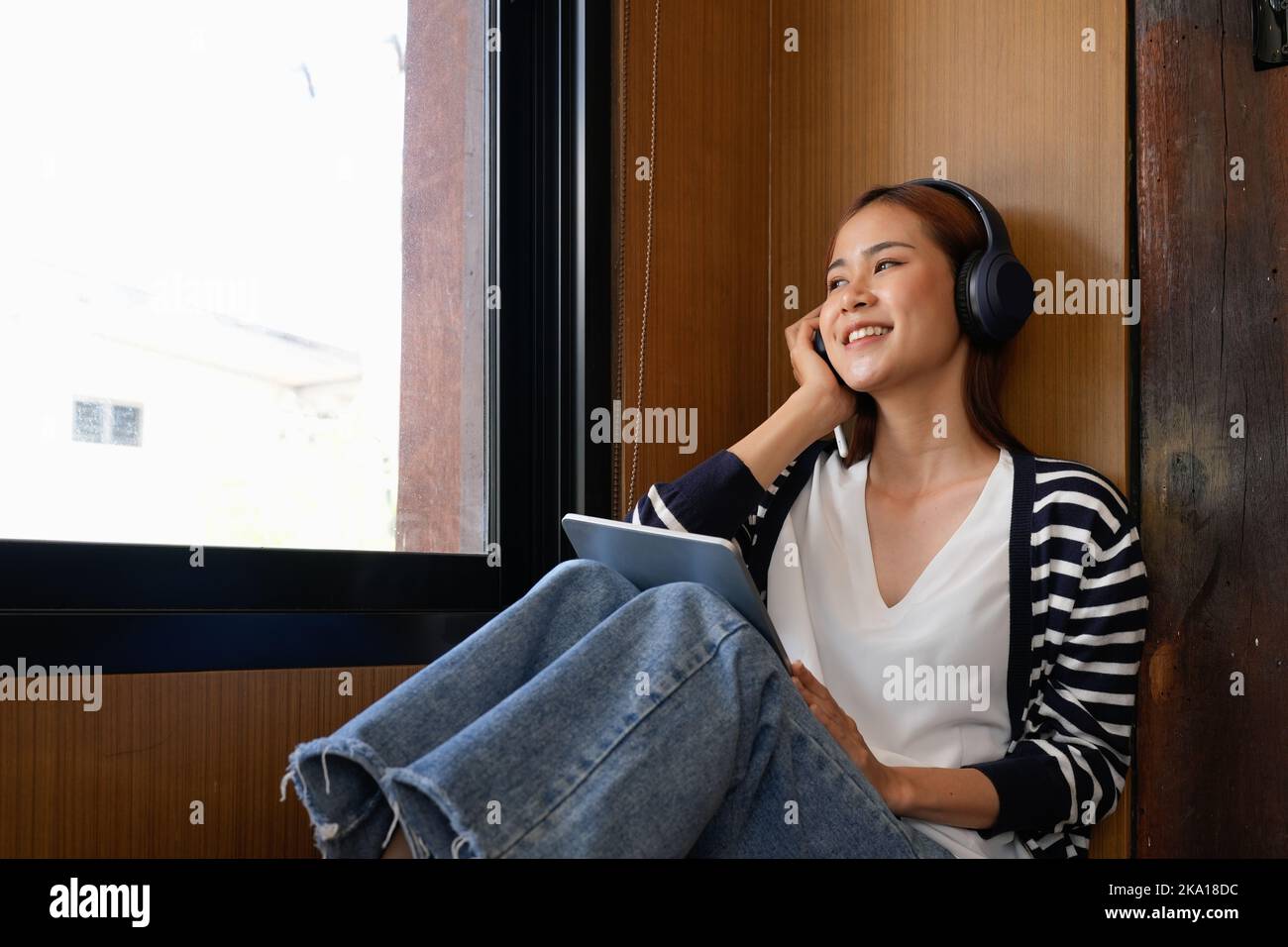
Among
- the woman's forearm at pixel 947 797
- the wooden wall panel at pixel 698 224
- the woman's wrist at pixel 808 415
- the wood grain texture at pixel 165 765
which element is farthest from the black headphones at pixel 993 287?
the wood grain texture at pixel 165 765

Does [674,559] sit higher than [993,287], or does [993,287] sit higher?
[993,287]

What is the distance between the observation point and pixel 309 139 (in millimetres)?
1405

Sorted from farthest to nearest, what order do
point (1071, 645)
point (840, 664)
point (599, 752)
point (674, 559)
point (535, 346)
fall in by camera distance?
1. point (535, 346)
2. point (840, 664)
3. point (1071, 645)
4. point (674, 559)
5. point (599, 752)

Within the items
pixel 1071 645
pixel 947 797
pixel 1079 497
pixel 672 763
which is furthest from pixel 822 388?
pixel 672 763

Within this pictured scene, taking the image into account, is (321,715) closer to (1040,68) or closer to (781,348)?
(781,348)

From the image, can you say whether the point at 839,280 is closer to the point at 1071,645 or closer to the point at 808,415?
the point at 808,415

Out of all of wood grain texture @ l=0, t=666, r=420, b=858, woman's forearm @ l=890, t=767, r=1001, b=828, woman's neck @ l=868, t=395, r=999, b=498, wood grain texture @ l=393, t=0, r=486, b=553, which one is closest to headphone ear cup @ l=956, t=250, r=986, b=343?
woman's neck @ l=868, t=395, r=999, b=498

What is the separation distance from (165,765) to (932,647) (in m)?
0.91

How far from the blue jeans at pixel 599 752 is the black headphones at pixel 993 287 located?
0.59 m

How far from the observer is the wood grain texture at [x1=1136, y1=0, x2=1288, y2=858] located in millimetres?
1252

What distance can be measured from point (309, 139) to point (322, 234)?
13 cm

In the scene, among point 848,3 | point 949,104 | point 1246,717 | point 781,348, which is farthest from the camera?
point 781,348

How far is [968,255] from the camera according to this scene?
144 cm
